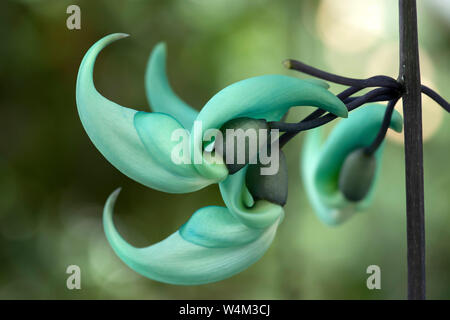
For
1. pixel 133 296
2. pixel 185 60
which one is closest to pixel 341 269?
pixel 133 296

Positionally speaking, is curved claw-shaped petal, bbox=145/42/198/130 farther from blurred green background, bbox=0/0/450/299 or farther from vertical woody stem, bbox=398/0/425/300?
blurred green background, bbox=0/0/450/299

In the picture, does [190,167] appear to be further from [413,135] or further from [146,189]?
[146,189]

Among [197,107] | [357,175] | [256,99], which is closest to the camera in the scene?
[256,99]

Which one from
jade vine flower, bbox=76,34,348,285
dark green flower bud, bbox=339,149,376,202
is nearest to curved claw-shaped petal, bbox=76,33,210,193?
jade vine flower, bbox=76,34,348,285

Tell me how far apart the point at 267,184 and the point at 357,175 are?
19cm

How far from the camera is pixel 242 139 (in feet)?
1.46

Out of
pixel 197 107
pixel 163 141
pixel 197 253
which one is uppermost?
pixel 197 107

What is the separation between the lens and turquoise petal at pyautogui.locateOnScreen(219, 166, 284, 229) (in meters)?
0.47

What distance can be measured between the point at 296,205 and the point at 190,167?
190cm

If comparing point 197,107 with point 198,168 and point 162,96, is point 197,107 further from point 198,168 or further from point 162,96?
point 198,168

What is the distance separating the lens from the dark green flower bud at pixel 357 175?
24.1 inches

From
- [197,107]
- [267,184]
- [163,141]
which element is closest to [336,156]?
[267,184]
